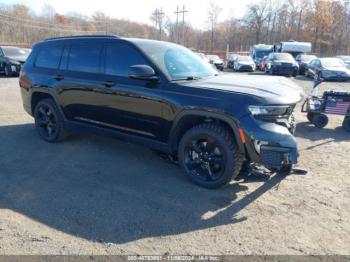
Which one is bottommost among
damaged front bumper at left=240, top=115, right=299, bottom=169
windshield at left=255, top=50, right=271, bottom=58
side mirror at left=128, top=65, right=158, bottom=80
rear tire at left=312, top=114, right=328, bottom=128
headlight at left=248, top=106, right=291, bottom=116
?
rear tire at left=312, top=114, right=328, bottom=128

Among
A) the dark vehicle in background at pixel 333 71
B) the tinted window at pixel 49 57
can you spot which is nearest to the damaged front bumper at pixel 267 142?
the tinted window at pixel 49 57

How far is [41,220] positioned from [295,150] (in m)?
2.89

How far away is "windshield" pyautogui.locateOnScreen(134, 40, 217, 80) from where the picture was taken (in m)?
4.53

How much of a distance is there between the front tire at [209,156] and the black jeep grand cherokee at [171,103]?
0.04 feet

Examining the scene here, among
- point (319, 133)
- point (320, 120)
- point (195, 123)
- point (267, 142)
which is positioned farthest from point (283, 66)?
point (267, 142)

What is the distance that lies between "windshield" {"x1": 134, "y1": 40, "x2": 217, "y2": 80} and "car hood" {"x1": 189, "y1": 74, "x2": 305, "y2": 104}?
308 millimetres

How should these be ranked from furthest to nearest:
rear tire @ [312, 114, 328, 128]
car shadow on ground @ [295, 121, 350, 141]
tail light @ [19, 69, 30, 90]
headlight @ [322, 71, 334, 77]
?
headlight @ [322, 71, 334, 77] → rear tire @ [312, 114, 328, 128] → car shadow on ground @ [295, 121, 350, 141] → tail light @ [19, 69, 30, 90]

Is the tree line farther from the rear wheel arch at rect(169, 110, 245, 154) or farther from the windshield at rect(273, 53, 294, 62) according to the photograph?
the rear wheel arch at rect(169, 110, 245, 154)

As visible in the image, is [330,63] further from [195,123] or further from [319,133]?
[195,123]

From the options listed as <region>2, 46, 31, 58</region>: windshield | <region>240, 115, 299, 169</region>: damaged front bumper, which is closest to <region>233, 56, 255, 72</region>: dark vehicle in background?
<region>2, 46, 31, 58</region>: windshield

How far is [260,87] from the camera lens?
409 cm

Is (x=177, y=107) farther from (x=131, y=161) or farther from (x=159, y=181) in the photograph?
(x=131, y=161)

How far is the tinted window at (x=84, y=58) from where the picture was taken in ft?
16.8

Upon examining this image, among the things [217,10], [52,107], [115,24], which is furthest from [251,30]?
[52,107]
